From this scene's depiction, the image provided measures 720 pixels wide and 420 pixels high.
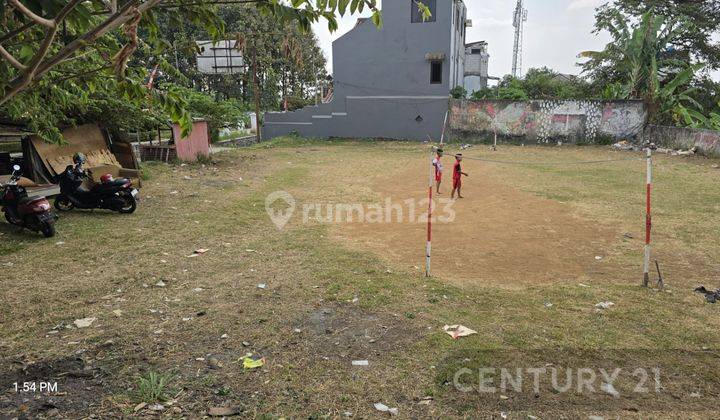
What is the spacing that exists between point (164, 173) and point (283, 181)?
3.38m

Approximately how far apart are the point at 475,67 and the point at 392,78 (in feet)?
38.7

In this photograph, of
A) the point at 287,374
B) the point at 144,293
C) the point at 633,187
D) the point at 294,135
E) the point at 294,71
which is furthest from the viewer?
the point at 294,71

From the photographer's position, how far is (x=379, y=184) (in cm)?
1309

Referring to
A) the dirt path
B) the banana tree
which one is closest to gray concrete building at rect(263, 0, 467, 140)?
the banana tree

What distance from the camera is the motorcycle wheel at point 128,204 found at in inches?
355

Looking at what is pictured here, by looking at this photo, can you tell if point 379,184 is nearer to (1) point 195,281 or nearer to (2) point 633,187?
(2) point 633,187

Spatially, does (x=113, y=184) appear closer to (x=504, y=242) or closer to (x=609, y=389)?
(x=504, y=242)

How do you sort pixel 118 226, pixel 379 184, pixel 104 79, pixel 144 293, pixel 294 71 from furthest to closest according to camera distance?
pixel 294 71
pixel 379 184
pixel 118 226
pixel 144 293
pixel 104 79

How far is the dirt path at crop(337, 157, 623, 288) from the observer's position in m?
6.16

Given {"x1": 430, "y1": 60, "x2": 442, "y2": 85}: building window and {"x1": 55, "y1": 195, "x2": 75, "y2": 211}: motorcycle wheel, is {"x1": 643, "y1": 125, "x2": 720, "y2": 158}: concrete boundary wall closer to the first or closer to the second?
{"x1": 430, "y1": 60, "x2": 442, "y2": 85}: building window

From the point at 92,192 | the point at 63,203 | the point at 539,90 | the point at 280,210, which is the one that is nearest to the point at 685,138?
the point at 539,90

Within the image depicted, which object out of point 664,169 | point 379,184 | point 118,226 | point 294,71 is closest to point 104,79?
point 118,226
